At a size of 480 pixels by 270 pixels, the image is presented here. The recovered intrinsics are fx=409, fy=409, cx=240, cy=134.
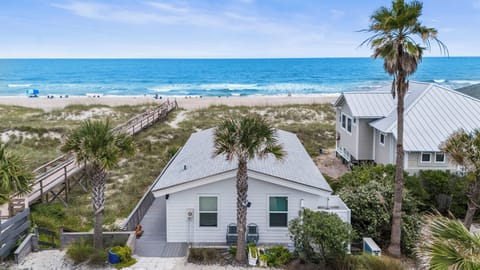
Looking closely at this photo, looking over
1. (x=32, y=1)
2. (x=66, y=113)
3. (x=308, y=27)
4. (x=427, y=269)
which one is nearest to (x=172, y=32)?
(x=308, y=27)

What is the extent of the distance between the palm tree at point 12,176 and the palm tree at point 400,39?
10577mm

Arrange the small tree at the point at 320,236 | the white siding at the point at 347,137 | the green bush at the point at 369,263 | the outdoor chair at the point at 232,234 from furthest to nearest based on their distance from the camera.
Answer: the white siding at the point at 347,137, the outdoor chair at the point at 232,234, the small tree at the point at 320,236, the green bush at the point at 369,263

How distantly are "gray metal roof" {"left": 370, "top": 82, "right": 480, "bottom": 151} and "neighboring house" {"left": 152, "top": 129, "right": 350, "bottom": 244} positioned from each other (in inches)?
259

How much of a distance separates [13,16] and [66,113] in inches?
2354

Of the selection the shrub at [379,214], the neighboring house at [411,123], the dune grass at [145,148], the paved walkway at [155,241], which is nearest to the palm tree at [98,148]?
the paved walkway at [155,241]

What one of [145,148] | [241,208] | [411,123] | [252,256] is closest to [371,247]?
[252,256]

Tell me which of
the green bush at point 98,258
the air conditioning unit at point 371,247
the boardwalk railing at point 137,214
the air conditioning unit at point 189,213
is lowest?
the green bush at point 98,258

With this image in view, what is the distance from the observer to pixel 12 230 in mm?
12586

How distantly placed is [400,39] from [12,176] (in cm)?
1153

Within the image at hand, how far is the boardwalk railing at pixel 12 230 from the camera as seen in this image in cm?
1206

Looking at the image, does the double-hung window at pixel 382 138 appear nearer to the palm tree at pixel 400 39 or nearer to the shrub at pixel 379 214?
the shrub at pixel 379 214

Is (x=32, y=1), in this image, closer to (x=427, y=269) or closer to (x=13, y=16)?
(x=13, y=16)

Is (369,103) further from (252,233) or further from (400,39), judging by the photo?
(252,233)

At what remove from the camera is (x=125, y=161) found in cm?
2584
